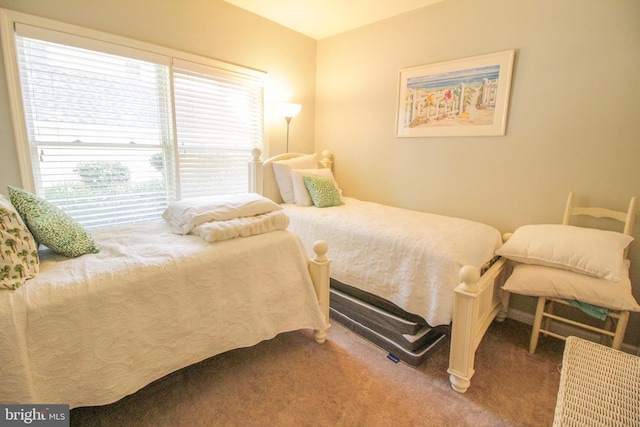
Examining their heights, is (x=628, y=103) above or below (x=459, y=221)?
above

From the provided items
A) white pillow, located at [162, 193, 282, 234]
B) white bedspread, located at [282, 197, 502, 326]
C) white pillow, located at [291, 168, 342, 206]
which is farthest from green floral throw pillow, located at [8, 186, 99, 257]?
white pillow, located at [291, 168, 342, 206]

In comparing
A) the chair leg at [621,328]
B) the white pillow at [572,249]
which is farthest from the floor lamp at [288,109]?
the chair leg at [621,328]

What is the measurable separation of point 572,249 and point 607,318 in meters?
0.61

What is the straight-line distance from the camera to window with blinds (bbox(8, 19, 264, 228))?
1.92 m

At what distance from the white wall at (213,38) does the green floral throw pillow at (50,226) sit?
70 centimetres

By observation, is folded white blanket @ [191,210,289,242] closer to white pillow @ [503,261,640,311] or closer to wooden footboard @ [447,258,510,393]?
wooden footboard @ [447,258,510,393]

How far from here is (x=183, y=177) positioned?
2.62m

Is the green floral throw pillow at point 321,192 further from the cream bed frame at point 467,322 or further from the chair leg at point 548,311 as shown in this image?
the chair leg at point 548,311

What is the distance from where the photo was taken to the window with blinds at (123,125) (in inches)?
75.7

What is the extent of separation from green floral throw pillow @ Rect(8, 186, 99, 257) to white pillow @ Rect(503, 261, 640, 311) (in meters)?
2.36

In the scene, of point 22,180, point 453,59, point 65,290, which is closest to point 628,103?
point 453,59

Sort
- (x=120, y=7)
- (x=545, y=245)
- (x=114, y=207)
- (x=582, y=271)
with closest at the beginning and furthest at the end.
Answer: (x=582, y=271)
(x=545, y=245)
(x=120, y=7)
(x=114, y=207)

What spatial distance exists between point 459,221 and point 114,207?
2586 mm

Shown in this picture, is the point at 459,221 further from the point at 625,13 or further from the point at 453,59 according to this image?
the point at 625,13
